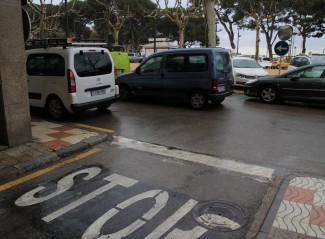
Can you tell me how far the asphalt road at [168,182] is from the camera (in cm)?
360

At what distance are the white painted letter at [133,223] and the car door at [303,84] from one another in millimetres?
8090

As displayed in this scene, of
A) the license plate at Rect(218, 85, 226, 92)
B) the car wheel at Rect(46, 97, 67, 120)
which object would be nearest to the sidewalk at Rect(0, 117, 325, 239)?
the car wheel at Rect(46, 97, 67, 120)

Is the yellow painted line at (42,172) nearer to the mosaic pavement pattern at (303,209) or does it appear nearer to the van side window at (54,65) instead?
the van side window at (54,65)

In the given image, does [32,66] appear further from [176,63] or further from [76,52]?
[176,63]

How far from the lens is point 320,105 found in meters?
11.4

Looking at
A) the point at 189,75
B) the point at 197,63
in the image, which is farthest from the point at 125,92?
the point at 197,63

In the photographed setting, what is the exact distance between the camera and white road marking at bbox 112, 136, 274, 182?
508 cm

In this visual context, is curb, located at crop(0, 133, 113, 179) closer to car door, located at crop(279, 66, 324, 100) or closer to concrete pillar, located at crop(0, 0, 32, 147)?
concrete pillar, located at crop(0, 0, 32, 147)

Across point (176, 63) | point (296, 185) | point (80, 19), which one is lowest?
point (296, 185)

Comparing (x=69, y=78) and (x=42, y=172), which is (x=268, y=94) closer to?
(x=69, y=78)

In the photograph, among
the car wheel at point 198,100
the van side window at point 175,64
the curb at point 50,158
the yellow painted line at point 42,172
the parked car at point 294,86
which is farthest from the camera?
the parked car at point 294,86

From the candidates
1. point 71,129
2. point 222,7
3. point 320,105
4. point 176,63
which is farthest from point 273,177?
point 222,7

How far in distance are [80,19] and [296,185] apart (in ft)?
192

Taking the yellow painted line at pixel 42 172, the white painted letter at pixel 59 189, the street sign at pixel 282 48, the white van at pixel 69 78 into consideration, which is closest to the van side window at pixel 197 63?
the white van at pixel 69 78
